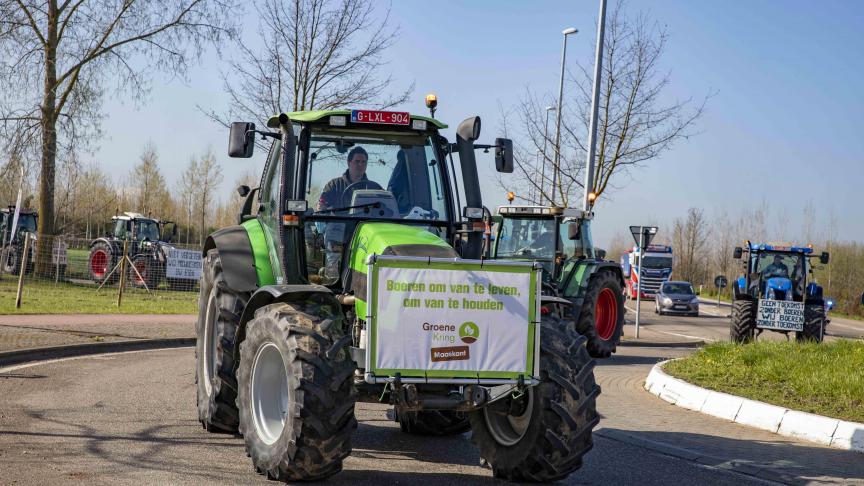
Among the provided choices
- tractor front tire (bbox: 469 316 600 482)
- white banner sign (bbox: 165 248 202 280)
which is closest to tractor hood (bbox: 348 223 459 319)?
tractor front tire (bbox: 469 316 600 482)

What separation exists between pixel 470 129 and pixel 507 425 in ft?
7.78

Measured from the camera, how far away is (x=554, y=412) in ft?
20.9

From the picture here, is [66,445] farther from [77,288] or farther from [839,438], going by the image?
[77,288]

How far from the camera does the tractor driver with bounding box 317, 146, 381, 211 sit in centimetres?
768

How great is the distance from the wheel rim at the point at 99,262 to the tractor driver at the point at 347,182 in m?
23.0

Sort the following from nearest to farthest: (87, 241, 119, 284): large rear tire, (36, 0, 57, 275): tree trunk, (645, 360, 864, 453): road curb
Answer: (645, 360, 864, 453): road curb → (87, 241, 119, 284): large rear tire → (36, 0, 57, 275): tree trunk

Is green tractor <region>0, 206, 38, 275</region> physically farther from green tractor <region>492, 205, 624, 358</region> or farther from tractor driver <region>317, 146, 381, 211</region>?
tractor driver <region>317, 146, 381, 211</region>

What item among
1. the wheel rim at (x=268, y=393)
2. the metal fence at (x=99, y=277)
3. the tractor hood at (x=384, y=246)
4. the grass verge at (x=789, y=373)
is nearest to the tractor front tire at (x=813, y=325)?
the grass verge at (x=789, y=373)

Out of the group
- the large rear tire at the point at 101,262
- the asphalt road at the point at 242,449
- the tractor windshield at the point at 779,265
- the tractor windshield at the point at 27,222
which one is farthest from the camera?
the tractor windshield at the point at 27,222

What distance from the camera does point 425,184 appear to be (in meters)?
7.88

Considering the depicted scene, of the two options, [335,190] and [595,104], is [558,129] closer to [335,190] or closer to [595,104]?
[595,104]

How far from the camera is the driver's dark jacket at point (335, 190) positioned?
7676 millimetres

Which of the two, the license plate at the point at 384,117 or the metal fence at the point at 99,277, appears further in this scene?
the metal fence at the point at 99,277

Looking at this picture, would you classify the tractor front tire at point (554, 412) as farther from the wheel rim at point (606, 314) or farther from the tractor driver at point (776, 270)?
the tractor driver at point (776, 270)
